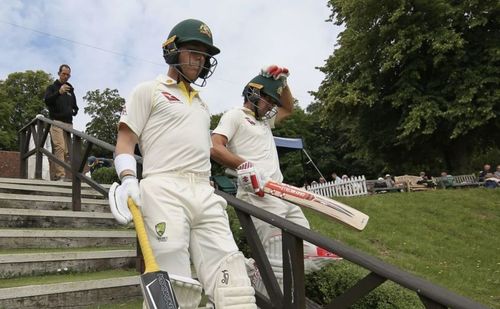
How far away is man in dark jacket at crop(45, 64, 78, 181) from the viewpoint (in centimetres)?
754

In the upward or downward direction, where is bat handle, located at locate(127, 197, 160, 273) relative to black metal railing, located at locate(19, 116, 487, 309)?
upward

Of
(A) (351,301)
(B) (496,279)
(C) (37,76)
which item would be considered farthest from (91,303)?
(C) (37,76)

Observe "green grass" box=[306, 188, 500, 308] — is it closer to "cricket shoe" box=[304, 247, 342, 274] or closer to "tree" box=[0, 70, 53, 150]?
"cricket shoe" box=[304, 247, 342, 274]

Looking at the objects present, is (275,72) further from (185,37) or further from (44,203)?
(44,203)

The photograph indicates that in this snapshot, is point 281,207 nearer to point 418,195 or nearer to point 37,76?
point 418,195

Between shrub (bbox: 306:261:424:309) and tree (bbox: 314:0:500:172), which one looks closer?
shrub (bbox: 306:261:424:309)

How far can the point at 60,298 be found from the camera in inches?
130

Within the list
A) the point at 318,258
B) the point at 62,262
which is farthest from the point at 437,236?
the point at 62,262

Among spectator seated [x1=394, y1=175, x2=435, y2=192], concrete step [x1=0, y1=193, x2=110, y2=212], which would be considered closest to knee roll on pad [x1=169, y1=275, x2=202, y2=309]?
concrete step [x1=0, y1=193, x2=110, y2=212]

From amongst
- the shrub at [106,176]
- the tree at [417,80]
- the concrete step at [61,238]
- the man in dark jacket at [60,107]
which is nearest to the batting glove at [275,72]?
the concrete step at [61,238]

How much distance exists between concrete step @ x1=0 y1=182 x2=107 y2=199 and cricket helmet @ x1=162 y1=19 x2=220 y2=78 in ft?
14.1

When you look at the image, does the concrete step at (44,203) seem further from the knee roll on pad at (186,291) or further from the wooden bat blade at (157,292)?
the wooden bat blade at (157,292)

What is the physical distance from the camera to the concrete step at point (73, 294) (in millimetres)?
3133

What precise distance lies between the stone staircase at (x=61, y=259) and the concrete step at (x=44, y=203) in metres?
0.01
